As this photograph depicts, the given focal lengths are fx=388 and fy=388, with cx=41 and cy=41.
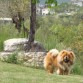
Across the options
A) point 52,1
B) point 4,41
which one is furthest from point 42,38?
point 52,1

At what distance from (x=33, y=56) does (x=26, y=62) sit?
33 centimetres

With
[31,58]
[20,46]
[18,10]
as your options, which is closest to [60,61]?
[31,58]

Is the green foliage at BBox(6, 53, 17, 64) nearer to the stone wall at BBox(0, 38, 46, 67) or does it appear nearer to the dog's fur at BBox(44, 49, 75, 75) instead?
the stone wall at BBox(0, 38, 46, 67)

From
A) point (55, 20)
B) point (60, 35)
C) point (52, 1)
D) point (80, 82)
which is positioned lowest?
point (55, 20)

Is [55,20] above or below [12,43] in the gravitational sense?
below

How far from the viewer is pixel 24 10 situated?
24.9 meters

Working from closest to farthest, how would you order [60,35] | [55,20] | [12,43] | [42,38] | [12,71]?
[12,71] → [12,43] → [42,38] → [60,35] → [55,20]

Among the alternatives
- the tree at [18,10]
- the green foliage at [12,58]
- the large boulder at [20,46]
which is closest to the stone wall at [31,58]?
the green foliage at [12,58]

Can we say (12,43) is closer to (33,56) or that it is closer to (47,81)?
(33,56)

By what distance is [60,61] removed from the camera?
36.3 feet

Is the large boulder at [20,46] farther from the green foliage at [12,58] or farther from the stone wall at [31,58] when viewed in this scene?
the green foliage at [12,58]

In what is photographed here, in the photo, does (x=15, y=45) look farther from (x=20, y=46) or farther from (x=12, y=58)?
(x=12, y=58)

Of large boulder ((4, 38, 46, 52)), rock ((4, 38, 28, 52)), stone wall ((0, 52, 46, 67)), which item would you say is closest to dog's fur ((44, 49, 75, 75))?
stone wall ((0, 52, 46, 67))

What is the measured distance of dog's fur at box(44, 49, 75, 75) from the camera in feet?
36.1
